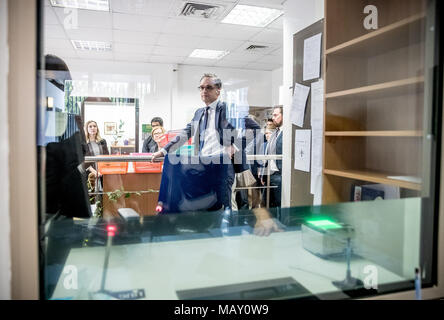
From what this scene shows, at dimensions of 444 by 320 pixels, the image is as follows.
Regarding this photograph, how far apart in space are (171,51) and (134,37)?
58 cm

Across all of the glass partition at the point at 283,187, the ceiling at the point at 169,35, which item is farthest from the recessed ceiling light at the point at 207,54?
the glass partition at the point at 283,187

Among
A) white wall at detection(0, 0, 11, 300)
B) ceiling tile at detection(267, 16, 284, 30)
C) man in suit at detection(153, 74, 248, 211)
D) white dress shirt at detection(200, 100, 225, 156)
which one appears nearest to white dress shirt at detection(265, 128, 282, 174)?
man in suit at detection(153, 74, 248, 211)

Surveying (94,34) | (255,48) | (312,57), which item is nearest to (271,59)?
(255,48)

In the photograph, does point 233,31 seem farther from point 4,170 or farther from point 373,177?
point 4,170

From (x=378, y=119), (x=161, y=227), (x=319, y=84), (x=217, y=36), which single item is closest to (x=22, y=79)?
(x=161, y=227)

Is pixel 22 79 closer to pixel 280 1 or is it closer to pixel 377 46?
pixel 377 46

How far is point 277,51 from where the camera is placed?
455 centimetres

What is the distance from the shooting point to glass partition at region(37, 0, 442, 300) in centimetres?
75

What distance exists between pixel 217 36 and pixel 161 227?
3.65m

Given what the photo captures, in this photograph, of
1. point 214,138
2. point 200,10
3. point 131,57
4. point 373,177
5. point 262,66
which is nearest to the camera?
point 373,177

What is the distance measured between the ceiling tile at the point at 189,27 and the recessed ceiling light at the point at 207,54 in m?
0.39

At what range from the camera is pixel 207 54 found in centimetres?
445

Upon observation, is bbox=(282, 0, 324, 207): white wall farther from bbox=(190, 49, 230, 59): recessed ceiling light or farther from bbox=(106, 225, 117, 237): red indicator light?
bbox=(106, 225, 117, 237): red indicator light

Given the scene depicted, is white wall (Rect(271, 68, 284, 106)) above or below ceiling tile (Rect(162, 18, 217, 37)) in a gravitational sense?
below
